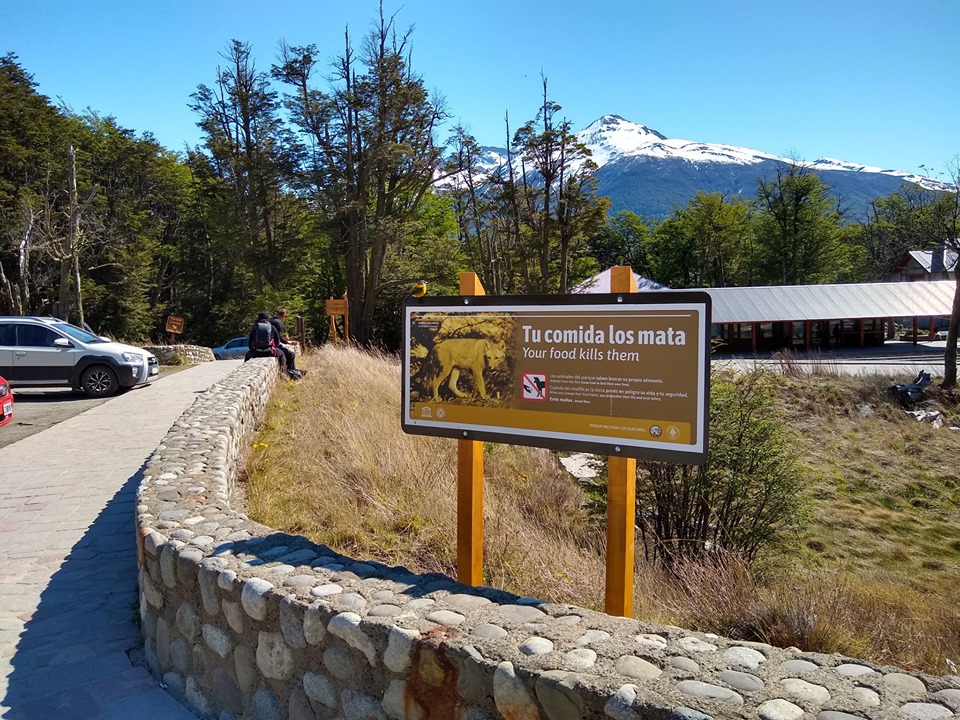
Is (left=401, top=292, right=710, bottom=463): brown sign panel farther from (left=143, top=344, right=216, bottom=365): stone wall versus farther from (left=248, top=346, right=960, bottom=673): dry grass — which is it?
(left=143, top=344, right=216, bottom=365): stone wall

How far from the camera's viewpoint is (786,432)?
8859 millimetres

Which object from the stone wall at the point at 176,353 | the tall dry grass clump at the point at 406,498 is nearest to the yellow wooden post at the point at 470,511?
the tall dry grass clump at the point at 406,498

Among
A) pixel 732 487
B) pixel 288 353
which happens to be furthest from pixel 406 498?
pixel 288 353

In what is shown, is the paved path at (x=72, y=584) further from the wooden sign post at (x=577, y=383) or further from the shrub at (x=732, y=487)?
the shrub at (x=732, y=487)

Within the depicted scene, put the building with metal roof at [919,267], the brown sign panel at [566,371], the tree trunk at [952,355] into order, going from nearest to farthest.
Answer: the brown sign panel at [566,371] < the tree trunk at [952,355] < the building with metal roof at [919,267]

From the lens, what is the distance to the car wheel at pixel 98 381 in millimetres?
14875

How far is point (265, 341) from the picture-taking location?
14289 millimetres

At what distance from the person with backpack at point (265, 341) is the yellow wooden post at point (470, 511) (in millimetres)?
11382

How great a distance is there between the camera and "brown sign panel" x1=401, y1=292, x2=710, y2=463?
2.82 meters

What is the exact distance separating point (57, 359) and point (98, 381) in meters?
0.93

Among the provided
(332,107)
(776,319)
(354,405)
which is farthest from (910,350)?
(354,405)

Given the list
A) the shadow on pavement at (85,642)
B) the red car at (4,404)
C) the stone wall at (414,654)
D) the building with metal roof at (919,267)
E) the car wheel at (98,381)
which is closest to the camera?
the stone wall at (414,654)

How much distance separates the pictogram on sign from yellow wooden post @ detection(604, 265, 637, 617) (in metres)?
0.44

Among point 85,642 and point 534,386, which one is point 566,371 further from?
point 85,642
